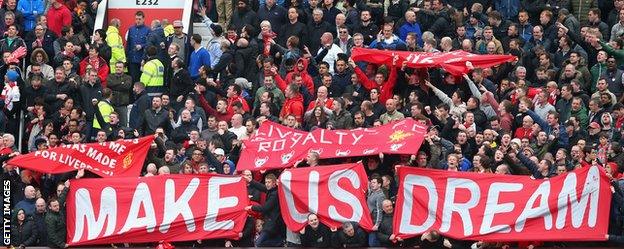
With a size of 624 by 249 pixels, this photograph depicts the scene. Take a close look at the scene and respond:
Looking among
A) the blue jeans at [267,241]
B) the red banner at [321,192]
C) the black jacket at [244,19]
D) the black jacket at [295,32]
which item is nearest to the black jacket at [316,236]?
the red banner at [321,192]

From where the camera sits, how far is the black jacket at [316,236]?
33.6m

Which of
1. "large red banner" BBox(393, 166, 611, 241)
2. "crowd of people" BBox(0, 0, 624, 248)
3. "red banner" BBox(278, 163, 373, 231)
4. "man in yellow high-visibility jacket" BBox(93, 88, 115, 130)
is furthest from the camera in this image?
"man in yellow high-visibility jacket" BBox(93, 88, 115, 130)

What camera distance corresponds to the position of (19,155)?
34.8m

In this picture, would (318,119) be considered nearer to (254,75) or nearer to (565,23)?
(254,75)

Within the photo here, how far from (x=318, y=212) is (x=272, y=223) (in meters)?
0.71

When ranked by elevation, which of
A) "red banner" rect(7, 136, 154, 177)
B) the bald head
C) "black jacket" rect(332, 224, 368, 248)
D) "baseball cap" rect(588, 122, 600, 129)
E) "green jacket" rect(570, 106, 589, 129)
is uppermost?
the bald head

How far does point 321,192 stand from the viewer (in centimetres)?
3381

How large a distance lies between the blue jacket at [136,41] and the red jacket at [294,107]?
143 inches

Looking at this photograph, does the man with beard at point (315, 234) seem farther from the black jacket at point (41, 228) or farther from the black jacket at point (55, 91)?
the black jacket at point (55, 91)

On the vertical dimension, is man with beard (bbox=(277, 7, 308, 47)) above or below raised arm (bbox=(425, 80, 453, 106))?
above

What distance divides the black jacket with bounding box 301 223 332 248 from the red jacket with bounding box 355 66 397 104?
3162 mm

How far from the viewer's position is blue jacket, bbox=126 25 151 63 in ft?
127

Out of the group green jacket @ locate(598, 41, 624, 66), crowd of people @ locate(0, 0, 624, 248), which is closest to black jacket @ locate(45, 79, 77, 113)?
crowd of people @ locate(0, 0, 624, 248)

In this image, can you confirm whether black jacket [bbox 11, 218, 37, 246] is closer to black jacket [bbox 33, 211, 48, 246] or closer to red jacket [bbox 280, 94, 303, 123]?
black jacket [bbox 33, 211, 48, 246]
